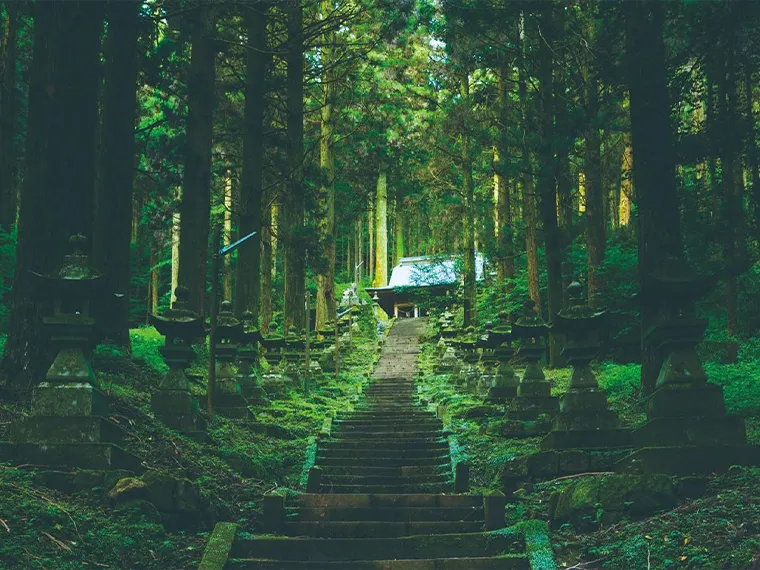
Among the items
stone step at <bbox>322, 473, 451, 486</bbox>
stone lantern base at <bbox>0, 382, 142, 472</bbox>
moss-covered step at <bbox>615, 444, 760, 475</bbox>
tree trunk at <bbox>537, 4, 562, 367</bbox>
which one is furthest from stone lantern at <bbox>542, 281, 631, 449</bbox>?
tree trunk at <bbox>537, 4, 562, 367</bbox>

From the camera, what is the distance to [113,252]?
1162 cm

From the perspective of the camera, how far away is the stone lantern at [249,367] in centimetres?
1388

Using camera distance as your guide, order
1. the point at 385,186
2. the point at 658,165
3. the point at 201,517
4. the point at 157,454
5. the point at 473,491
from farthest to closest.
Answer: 1. the point at 385,186
2. the point at 658,165
3. the point at 473,491
4. the point at 157,454
5. the point at 201,517

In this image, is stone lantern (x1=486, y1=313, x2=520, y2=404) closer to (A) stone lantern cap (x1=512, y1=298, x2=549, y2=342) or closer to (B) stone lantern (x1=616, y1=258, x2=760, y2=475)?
(A) stone lantern cap (x1=512, y1=298, x2=549, y2=342)

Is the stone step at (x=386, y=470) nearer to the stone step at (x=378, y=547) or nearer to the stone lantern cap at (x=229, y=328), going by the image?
the stone lantern cap at (x=229, y=328)

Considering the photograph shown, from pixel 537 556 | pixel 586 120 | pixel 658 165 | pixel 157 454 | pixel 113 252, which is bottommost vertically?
pixel 537 556

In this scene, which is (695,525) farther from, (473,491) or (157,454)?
(157,454)

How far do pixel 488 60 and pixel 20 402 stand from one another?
1316 centimetres

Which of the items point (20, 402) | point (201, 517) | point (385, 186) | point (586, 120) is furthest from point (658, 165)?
point (385, 186)

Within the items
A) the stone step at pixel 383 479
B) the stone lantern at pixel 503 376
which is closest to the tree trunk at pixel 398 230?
the stone lantern at pixel 503 376

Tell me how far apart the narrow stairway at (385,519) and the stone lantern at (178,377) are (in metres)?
1.80

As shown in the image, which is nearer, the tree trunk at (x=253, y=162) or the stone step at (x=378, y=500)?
the stone step at (x=378, y=500)

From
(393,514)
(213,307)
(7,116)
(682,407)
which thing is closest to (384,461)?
(393,514)

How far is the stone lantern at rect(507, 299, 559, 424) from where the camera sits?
1196 centimetres
